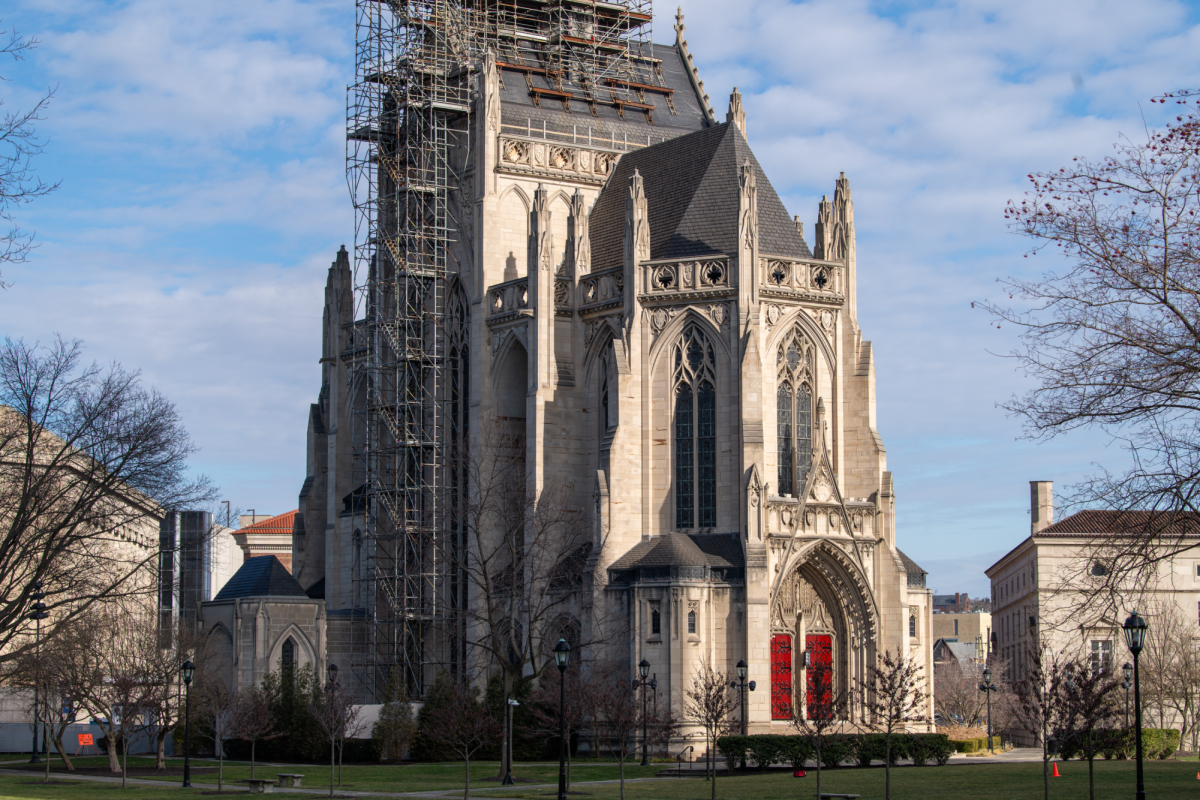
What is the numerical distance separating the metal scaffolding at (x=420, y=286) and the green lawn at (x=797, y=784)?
15.0 m

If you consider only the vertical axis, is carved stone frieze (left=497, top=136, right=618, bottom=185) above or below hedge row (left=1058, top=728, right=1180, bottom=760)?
above

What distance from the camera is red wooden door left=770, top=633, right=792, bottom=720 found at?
2061 inches

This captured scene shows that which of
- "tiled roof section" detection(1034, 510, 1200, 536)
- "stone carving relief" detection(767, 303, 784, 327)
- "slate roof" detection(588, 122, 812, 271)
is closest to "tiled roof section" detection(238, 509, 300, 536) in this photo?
"slate roof" detection(588, 122, 812, 271)

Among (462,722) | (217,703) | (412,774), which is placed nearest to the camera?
(462,722)

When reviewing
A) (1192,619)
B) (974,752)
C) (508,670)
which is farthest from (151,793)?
(1192,619)

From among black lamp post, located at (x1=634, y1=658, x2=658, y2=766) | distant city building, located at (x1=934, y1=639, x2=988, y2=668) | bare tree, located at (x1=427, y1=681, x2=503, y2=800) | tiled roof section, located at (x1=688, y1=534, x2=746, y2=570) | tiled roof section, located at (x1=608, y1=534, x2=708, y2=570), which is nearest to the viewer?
bare tree, located at (x1=427, y1=681, x2=503, y2=800)

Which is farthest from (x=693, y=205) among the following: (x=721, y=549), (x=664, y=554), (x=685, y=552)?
(x=664, y=554)

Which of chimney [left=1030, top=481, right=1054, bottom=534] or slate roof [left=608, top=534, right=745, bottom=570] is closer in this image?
slate roof [left=608, top=534, right=745, bottom=570]

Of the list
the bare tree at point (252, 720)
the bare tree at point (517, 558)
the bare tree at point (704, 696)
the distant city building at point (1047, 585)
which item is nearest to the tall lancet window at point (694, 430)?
the bare tree at point (517, 558)

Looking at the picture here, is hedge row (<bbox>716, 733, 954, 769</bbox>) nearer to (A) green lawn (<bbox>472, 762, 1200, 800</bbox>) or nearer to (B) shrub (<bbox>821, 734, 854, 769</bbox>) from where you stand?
(B) shrub (<bbox>821, 734, 854, 769</bbox>)

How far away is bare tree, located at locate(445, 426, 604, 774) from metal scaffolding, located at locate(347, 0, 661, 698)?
1.19 metres

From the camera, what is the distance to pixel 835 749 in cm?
4353

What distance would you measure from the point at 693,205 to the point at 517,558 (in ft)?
46.8

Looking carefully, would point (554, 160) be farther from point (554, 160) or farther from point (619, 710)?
point (619, 710)
